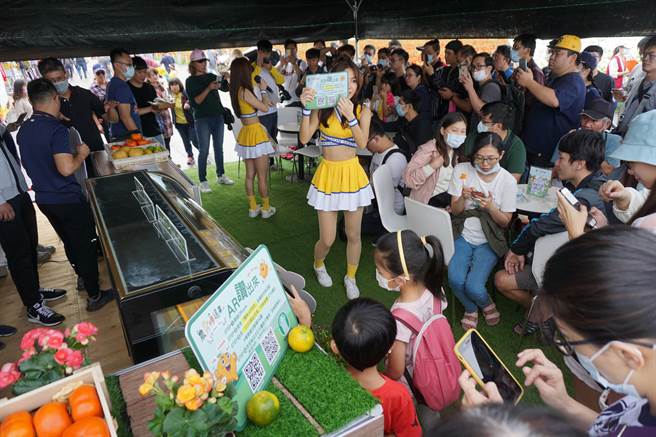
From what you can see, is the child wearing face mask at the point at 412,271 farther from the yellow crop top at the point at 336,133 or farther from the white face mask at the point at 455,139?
the white face mask at the point at 455,139

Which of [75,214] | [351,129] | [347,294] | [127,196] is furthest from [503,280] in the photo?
[75,214]

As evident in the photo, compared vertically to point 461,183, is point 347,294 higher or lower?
lower

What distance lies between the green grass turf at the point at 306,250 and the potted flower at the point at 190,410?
75 cm

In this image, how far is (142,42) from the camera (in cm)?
510

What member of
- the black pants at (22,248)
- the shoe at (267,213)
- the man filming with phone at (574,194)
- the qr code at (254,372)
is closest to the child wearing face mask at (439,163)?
the man filming with phone at (574,194)

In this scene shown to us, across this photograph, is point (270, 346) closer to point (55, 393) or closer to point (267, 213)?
point (55, 393)

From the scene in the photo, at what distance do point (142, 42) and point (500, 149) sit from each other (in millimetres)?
4436

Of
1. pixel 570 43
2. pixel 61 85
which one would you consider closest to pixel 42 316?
pixel 61 85

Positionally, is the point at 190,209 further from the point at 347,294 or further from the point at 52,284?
the point at 52,284

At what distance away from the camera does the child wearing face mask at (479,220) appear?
2.80 meters

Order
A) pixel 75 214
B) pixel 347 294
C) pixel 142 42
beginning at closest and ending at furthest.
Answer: pixel 75 214, pixel 347 294, pixel 142 42

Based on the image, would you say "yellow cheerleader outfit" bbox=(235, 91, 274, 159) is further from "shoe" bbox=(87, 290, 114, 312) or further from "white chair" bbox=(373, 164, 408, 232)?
"shoe" bbox=(87, 290, 114, 312)

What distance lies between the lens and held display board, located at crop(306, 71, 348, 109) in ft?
8.89

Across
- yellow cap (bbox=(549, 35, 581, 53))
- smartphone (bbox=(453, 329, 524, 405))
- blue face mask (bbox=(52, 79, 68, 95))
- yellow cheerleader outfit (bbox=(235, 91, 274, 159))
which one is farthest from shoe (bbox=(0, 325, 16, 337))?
yellow cap (bbox=(549, 35, 581, 53))
